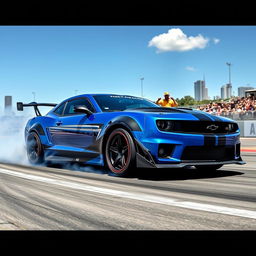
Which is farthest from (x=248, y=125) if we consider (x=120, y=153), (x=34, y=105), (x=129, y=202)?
(x=129, y=202)

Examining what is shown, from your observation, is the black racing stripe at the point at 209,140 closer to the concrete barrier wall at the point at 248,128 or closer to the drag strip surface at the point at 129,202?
the drag strip surface at the point at 129,202

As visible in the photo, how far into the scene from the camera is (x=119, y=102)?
639cm

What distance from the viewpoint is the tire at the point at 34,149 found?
7246mm

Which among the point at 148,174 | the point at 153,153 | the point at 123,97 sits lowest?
the point at 148,174

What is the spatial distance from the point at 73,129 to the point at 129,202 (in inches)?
120

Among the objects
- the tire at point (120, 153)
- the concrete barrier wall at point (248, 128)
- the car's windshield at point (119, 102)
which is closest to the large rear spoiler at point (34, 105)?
the car's windshield at point (119, 102)

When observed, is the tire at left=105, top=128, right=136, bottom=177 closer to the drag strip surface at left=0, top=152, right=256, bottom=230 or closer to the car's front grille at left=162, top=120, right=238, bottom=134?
the drag strip surface at left=0, top=152, right=256, bottom=230

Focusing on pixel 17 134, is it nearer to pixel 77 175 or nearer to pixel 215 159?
pixel 77 175

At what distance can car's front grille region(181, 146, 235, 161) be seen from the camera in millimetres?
4938

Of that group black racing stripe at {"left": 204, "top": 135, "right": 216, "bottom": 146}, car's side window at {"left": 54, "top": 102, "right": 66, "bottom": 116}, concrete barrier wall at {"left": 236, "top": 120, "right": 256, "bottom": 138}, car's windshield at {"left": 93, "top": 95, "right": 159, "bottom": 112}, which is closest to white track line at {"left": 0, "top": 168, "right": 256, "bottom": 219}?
black racing stripe at {"left": 204, "top": 135, "right": 216, "bottom": 146}

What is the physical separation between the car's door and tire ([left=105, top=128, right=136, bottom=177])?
1.41 ft

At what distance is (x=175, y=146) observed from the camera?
192 inches
